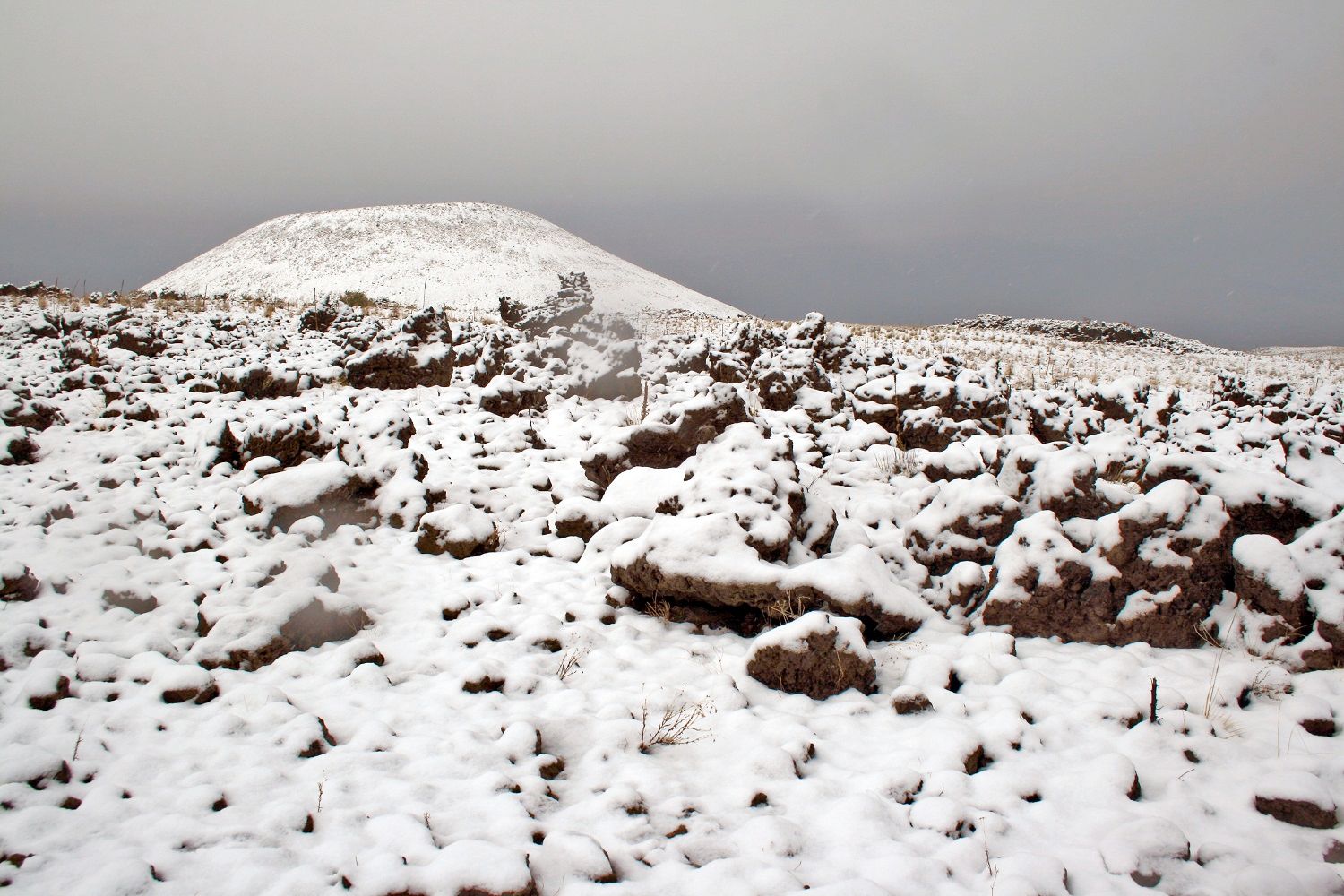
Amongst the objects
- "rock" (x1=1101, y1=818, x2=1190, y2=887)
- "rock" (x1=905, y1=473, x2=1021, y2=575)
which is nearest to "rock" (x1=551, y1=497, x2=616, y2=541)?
"rock" (x1=905, y1=473, x2=1021, y2=575)

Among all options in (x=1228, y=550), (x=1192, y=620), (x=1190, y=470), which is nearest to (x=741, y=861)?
(x=1192, y=620)

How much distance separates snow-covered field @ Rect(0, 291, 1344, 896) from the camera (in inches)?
109

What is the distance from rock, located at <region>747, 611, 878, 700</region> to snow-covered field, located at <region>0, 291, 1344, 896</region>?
19mm

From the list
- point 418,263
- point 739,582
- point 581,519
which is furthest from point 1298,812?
point 418,263

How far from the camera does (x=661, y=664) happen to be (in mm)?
4551

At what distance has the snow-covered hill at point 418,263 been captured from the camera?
5028cm

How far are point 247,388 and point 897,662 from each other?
484 inches

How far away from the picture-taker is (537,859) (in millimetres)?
2715

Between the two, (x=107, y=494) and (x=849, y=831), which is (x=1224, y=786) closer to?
(x=849, y=831)

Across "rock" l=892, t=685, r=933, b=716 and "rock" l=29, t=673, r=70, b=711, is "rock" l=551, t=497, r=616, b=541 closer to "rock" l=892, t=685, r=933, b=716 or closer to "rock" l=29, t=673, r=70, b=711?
"rock" l=892, t=685, r=933, b=716

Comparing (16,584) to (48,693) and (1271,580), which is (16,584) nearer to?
(48,693)

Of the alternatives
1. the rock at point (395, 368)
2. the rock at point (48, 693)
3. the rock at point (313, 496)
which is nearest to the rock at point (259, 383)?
the rock at point (395, 368)

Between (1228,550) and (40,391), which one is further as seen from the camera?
(40,391)

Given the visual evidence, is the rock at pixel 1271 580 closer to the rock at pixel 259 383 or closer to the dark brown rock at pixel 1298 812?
the dark brown rock at pixel 1298 812
